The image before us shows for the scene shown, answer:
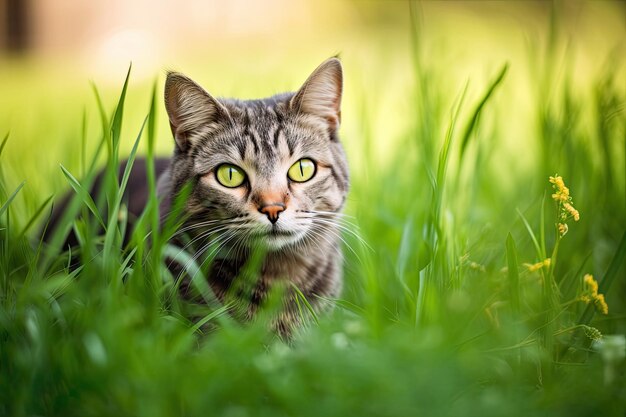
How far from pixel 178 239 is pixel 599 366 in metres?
1.08

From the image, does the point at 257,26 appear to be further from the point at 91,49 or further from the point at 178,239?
the point at 178,239

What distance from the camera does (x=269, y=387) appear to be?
1.09 m

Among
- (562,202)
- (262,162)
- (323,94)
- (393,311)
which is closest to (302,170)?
(262,162)

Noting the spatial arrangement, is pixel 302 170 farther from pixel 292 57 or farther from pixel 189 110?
pixel 292 57

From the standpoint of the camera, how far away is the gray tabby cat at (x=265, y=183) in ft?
4.94

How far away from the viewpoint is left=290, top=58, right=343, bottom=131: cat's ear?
1641 mm

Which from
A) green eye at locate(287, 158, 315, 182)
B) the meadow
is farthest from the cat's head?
the meadow

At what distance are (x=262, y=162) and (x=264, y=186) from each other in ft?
0.27

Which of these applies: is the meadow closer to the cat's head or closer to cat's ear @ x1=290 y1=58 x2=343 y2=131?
the cat's head

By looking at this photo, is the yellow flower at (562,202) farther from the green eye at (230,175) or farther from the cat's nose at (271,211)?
the green eye at (230,175)

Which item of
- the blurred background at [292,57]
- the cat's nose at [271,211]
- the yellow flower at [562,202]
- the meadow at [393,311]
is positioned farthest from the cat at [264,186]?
the yellow flower at [562,202]

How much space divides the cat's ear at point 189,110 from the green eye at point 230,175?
14 centimetres

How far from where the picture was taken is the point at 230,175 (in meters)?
1.55

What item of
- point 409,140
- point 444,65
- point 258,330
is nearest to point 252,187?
point 258,330
